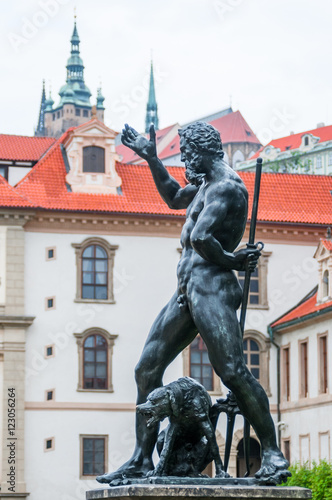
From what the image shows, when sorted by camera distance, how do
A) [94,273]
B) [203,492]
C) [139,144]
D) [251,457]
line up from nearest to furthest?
[203,492]
[139,144]
[251,457]
[94,273]

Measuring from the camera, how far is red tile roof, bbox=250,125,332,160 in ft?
383

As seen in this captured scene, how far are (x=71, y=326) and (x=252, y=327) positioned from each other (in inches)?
258

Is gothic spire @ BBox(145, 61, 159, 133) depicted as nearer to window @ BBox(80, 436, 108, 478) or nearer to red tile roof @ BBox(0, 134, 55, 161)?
red tile roof @ BBox(0, 134, 55, 161)

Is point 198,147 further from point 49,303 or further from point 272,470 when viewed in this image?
point 49,303

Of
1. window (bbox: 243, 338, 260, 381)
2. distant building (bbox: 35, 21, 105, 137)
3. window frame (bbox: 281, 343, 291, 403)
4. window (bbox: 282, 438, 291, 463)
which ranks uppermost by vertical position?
distant building (bbox: 35, 21, 105, 137)

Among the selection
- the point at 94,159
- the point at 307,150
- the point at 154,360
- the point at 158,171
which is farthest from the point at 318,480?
the point at 307,150

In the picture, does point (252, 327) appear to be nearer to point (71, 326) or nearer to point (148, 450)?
point (71, 326)

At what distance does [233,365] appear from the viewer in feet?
33.4

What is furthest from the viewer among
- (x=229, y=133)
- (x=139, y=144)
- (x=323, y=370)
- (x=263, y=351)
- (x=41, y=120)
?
(x=41, y=120)

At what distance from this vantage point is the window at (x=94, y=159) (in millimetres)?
47125

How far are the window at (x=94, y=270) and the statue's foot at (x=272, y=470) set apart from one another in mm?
34914

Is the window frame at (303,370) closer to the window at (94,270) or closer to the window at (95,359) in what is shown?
the window at (95,359)

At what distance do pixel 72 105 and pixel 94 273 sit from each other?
307ft

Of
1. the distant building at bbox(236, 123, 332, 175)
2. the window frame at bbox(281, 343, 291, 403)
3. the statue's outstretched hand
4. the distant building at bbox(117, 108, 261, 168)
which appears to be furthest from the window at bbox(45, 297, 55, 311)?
the distant building at bbox(117, 108, 261, 168)
